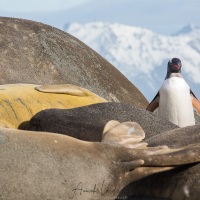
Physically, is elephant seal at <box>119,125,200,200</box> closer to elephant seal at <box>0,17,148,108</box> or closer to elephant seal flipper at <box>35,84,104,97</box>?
elephant seal flipper at <box>35,84,104,97</box>

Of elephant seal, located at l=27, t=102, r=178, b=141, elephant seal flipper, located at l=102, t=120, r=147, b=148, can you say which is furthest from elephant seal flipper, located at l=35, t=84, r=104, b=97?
elephant seal flipper, located at l=102, t=120, r=147, b=148

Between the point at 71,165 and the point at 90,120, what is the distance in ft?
7.75

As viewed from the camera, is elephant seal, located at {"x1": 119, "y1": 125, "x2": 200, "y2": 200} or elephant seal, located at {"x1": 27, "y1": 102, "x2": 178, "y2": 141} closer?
elephant seal, located at {"x1": 119, "y1": 125, "x2": 200, "y2": 200}

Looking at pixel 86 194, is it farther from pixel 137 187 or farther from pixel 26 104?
pixel 26 104

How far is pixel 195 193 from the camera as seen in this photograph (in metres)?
4.66

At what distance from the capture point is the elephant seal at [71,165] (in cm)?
450

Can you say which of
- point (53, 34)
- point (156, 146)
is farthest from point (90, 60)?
point (156, 146)

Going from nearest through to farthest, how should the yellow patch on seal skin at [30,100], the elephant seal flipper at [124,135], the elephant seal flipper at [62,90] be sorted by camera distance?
the elephant seal flipper at [124,135]
the yellow patch on seal skin at [30,100]
the elephant seal flipper at [62,90]

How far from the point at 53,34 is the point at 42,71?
3.04 ft

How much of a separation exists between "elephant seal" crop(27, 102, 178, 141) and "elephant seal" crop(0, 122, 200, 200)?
1866 mm

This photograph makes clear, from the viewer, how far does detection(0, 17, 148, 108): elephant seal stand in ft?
33.1

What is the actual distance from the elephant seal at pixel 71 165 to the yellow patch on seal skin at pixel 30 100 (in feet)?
8.12
